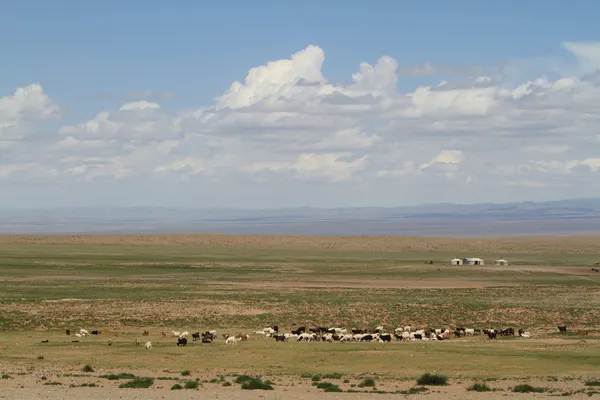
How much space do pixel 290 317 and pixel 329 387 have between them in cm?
2611

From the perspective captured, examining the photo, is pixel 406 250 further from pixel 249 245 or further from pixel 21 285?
pixel 21 285

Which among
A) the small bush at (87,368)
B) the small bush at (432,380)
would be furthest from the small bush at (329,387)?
the small bush at (87,368)

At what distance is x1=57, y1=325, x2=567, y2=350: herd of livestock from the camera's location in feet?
150

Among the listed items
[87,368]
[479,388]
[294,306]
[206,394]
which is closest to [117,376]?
[87,368]

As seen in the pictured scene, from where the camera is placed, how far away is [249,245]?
15688 centimetres

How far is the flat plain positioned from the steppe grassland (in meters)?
0.14

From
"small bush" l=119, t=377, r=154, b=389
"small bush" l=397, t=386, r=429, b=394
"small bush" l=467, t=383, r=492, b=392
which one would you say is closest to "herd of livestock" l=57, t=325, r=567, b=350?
"small bush" l=119, t=377, r=154, b=389

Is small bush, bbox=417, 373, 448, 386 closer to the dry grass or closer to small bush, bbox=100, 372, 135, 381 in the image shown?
small bush, bbox=100, 372, 135, 381

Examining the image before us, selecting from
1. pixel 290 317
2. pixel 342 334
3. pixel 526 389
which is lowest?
pixel 290 317

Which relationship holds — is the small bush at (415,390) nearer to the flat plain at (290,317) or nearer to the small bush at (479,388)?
the flat plain at (290,317)

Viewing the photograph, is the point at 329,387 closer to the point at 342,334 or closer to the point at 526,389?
the point at 526,389

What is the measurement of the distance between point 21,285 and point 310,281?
26.5 metres

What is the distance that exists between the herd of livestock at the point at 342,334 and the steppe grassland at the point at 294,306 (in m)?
0.85

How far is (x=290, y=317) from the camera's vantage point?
5647cm
